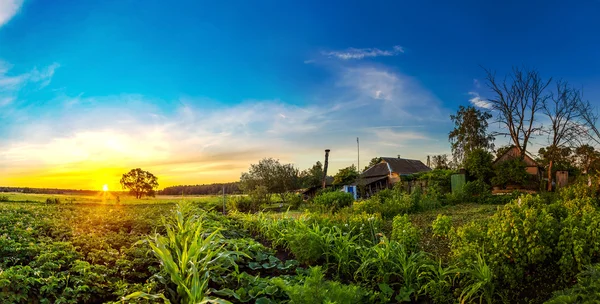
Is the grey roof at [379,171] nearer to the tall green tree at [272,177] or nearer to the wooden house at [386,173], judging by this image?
the wooden house at [386,173]

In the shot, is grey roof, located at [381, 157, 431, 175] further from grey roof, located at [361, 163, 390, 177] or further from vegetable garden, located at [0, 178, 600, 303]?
vegetable garden, located at [0, 178, 600, 303]

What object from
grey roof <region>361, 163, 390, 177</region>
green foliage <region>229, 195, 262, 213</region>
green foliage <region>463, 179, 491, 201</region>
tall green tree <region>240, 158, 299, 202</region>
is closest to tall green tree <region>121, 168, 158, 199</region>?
tall green tree <region>240, 158, 299, 202</region>

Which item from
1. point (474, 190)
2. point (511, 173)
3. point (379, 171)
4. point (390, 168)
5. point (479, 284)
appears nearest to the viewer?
point (479, 284)

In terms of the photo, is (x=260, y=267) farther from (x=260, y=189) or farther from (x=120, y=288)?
(x=260, y=189)

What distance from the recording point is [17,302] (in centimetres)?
291

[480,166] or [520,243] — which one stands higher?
[480,166]

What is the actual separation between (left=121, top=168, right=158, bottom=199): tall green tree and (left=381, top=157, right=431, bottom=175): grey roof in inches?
704

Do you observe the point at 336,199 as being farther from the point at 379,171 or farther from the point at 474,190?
the point at 379,171

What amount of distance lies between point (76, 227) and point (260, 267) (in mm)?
2974

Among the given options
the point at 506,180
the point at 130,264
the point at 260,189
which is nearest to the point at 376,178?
the point at 506,180

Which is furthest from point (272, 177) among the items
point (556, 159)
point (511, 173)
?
point (556, 159)

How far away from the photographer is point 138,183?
27.9m

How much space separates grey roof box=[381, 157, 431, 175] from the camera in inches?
1111

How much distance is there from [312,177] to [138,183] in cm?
1290
